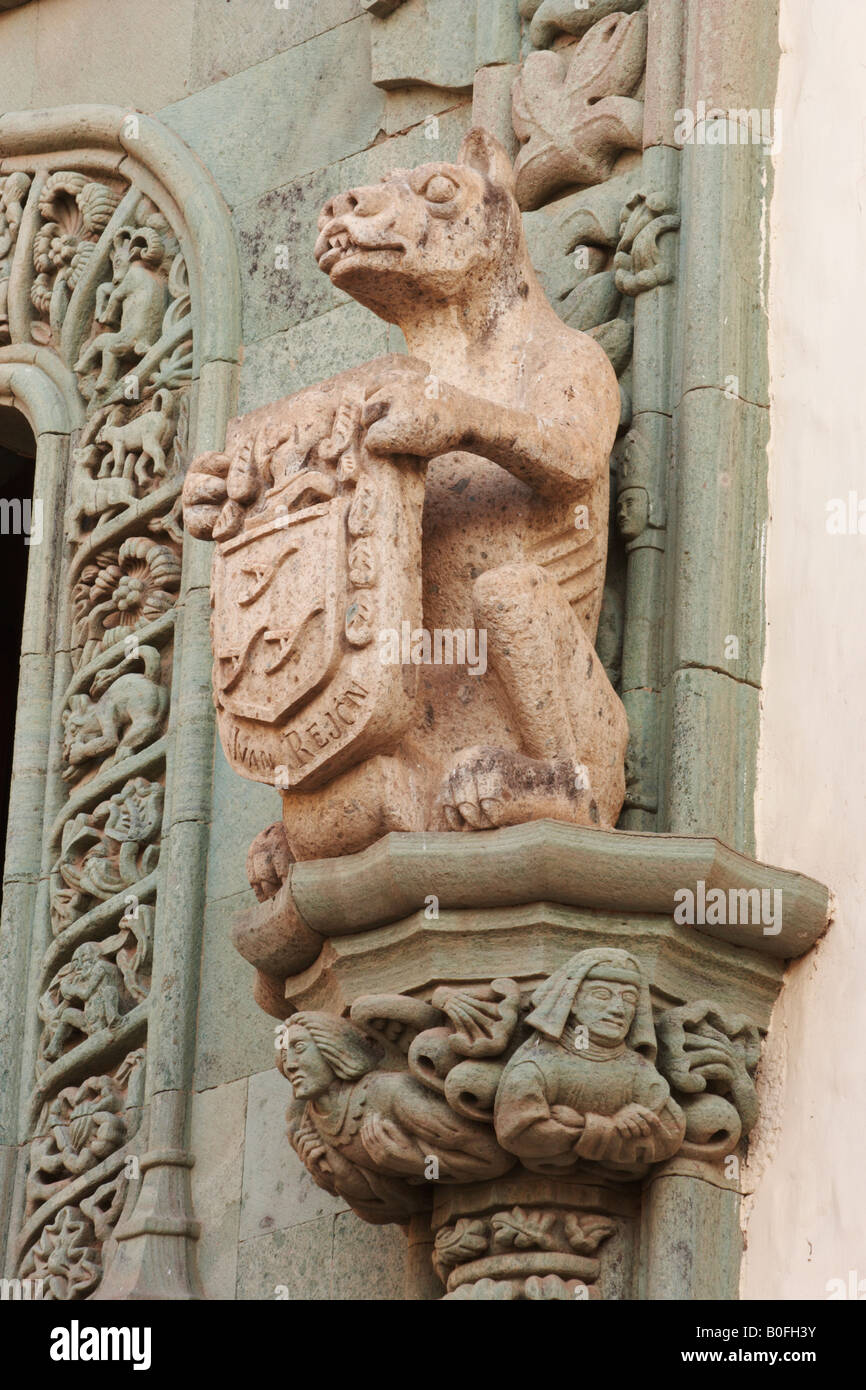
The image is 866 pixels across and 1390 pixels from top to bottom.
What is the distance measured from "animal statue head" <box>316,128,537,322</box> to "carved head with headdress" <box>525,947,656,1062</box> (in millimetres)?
1120

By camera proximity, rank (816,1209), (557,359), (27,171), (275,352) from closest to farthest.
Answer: (816,1209) < (557,359) < (275,352) < (27,171)

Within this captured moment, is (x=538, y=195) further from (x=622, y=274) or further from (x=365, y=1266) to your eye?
(x=365, y=1266)

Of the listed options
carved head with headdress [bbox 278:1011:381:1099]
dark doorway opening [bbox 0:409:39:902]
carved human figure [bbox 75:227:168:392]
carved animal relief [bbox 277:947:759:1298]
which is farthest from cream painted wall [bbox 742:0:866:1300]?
dark doorway opening [bbox 0:409:39:902]

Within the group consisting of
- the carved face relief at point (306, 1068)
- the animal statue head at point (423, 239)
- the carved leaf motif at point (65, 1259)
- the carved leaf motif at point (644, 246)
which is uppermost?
the carved leaf motif at point (644, 246)

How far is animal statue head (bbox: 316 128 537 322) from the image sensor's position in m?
4.49

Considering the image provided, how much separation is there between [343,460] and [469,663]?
37cm

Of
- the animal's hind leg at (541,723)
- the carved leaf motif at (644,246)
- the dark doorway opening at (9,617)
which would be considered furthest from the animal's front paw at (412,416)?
the dark doorway opening at (9,617)

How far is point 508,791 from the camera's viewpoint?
14.0 feet

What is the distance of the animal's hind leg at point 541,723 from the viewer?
4.27m

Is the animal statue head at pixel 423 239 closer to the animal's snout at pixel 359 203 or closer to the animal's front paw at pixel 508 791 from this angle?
the animal's snout at pixel 359 203

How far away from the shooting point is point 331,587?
428 centimetres

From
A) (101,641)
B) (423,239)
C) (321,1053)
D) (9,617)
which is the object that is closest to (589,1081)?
(321,1053)

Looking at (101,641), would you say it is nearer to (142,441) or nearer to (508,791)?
(142,441)

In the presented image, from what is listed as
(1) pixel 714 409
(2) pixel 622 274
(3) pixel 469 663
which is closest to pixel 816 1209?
(3) pixel 469 663
